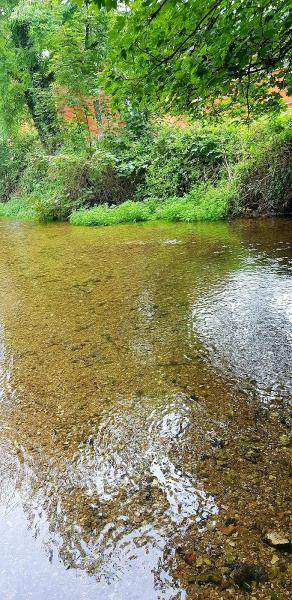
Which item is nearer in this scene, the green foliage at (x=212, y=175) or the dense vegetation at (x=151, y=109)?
the dense vegetation at (x=151, y=109)

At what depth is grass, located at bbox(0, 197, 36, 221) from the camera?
48.4 ft

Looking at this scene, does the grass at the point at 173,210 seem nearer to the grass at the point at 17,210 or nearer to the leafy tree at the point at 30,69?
the grass at the point at 17,210

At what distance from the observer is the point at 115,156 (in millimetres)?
11883

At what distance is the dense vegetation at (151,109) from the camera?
3.27m

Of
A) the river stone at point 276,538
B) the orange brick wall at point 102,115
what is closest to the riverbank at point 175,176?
the orange brick wall at point 102,115

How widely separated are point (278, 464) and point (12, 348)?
2.29m

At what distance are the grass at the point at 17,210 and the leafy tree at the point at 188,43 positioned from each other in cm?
1103

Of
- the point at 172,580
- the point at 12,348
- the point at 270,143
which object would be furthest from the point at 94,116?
the point at 172,580

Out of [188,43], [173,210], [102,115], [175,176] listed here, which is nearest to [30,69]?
[102,115]

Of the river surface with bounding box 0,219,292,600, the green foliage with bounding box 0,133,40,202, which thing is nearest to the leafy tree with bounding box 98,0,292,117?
the river surface with bounding box 0,219,292,600

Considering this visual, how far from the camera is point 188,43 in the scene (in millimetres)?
3365

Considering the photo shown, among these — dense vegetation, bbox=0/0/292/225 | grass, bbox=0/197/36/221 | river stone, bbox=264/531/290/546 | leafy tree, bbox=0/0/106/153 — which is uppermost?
leafy tree, bbox=0/0/106/153

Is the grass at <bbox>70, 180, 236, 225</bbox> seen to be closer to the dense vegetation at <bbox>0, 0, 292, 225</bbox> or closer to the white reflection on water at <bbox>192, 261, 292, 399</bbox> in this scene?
the dense vegetation at <bbox>0, 0, 292, 225</bbox>

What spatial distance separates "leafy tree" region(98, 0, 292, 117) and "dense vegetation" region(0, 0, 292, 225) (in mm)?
12
